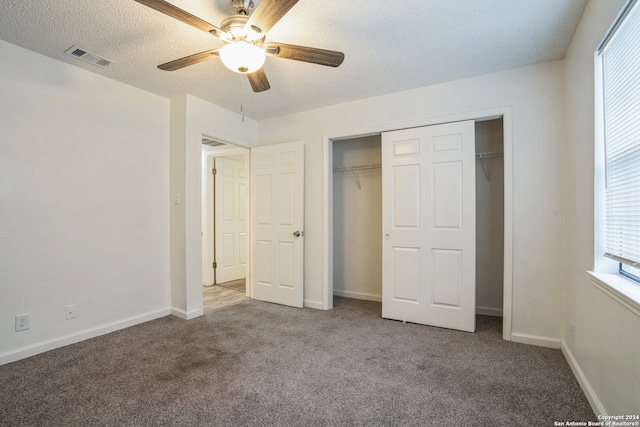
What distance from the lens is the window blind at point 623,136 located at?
143cm

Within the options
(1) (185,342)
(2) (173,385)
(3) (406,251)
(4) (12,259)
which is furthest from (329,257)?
(4) (12,259)

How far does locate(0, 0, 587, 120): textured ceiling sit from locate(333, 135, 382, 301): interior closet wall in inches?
48.9

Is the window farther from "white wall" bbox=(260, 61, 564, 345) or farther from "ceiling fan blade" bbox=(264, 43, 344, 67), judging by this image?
"ceiling fan blade" bbox=(264, 43, 344, 67)

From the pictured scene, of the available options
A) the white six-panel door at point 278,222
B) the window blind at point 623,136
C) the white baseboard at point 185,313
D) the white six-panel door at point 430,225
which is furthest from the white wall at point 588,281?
the white baseboard at point 185,313

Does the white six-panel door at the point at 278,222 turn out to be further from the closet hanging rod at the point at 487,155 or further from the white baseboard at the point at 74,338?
the closet hanging rod at the point at 487,155

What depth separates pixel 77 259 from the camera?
8.88ft

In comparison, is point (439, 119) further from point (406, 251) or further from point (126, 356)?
point (126, 356)

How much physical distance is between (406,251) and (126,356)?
2665 millimetres

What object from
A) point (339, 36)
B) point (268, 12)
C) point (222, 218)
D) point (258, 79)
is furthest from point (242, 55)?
point (222, 218)

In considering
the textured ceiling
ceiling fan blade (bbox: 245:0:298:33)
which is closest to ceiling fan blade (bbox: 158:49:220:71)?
the textured ceiling

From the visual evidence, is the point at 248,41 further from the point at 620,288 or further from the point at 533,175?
the point at 533,175

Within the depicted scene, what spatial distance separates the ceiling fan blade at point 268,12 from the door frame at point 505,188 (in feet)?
6.32

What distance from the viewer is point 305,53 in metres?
1.91

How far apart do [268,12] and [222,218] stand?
394 centimetres
